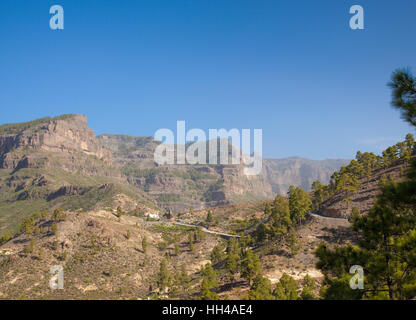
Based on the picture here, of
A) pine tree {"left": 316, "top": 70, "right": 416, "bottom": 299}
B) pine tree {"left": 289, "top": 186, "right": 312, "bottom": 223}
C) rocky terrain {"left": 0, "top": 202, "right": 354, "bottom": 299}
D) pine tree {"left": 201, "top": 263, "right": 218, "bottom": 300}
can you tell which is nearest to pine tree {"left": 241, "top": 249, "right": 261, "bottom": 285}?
rocky terrain {"left": 0, "top": 202, "right": 354, "bottom": 299}

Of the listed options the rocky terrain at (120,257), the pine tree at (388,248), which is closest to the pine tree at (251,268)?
the rocky terrain at (120,257)

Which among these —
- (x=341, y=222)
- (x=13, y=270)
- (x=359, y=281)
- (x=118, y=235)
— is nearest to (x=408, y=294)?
(x=359, y=281)

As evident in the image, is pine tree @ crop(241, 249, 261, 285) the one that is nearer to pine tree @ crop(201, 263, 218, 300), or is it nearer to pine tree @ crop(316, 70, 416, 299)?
pine tree @ crop(201, 263, 218, 300)

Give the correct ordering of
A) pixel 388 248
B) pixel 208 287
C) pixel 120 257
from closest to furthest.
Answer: pixel 388 248
pixel 208 287
pixel 120 257

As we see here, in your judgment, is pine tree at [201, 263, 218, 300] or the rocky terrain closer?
pine tree at [201, 263, 218, 300]

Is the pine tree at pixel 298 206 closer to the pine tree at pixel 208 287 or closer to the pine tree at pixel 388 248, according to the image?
the pine tree at pixel 208 287

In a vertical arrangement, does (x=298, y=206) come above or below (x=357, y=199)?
below

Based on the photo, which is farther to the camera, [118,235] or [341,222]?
[118,235]

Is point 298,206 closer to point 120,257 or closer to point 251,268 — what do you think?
point 251,268

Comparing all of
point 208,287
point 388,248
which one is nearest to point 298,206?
point 208,287

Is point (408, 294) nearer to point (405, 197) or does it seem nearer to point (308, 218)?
point (405, 197)

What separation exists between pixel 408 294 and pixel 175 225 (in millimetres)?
101315
